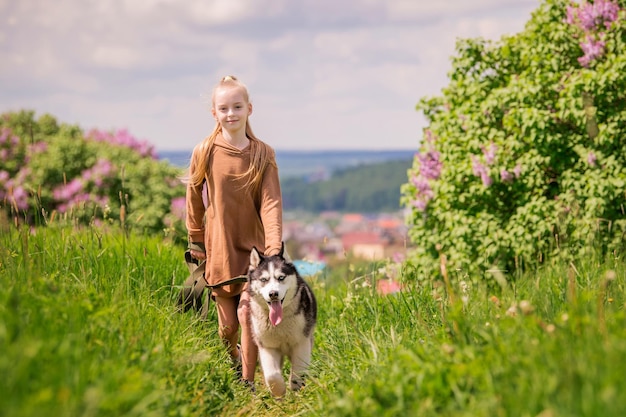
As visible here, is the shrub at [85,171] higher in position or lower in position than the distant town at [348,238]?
higher

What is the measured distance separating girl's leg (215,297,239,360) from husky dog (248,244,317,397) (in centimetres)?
42

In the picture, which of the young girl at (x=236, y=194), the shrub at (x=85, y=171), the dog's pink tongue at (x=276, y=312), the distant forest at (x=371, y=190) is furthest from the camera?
the distant forest at (x=371, y=190)

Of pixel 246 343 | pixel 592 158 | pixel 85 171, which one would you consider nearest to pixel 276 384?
pixel 246 343

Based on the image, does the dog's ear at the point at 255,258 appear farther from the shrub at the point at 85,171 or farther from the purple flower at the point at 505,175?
the shrub at the point at 85,171

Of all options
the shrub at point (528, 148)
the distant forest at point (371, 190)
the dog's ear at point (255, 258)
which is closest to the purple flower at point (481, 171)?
the shrub at point (528, 148)

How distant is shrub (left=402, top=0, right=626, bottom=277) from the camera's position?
9094mm

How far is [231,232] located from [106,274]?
1.06 meters

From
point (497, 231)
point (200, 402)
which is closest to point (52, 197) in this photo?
point (497, 231)

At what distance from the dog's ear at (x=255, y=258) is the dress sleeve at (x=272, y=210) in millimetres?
150

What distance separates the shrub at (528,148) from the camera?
358 inches

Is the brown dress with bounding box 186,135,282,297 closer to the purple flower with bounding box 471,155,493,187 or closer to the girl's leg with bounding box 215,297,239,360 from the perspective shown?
the girl's leg with bounding box 215,297,239,360

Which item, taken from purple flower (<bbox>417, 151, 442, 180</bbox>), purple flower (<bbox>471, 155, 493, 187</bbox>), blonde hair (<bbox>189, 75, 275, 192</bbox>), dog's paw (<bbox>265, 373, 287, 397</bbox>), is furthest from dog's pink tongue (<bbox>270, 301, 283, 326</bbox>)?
purple flower (<bbox>417, 151, 442, 180</bbox>)

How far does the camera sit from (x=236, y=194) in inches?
232

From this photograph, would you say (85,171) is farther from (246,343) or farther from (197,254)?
(246,343)
